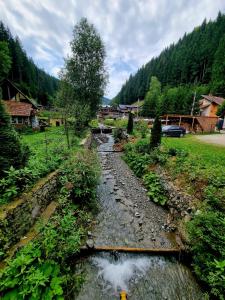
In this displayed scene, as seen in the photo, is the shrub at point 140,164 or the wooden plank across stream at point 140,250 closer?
the wooden plank across stream at point 140,250

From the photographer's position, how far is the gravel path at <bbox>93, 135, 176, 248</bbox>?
4.74m

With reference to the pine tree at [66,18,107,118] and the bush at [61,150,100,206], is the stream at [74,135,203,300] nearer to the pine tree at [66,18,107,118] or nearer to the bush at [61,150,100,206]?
the bush at [61,150,100,206]

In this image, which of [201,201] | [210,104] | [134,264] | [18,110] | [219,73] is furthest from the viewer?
[219,73]

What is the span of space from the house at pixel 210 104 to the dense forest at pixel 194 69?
14.2 feet

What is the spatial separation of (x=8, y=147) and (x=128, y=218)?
499cm

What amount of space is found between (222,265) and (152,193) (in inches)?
169

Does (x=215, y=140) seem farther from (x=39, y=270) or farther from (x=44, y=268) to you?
(x=39, y=270)

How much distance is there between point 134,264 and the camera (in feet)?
13.3

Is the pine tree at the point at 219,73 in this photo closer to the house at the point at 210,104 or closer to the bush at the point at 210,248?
the house at the point at 210,104

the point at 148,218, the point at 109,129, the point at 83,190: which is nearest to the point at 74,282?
the point at 83,190

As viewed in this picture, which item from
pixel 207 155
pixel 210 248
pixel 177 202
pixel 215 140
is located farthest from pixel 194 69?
pixel 210 248

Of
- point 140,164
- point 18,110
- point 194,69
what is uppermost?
point 194,69

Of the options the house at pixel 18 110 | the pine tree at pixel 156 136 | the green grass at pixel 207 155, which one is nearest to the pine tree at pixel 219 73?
the green grass at pixel 207 155

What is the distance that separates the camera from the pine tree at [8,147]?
3.95 meters
